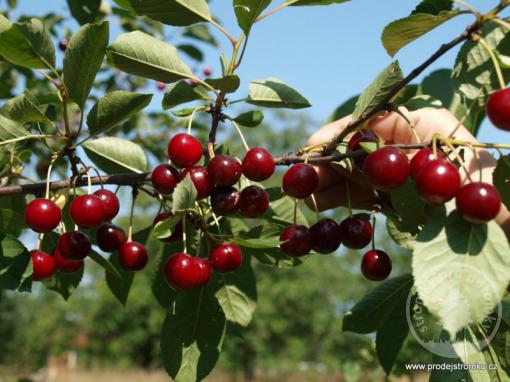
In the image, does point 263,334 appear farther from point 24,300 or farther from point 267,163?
point 267,163

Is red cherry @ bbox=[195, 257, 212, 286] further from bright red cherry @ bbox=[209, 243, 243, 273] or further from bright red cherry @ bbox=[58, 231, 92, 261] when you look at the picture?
bright red cherry @ bbox=[58, 231, 92, 261]

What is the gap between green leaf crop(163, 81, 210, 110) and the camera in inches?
54.6

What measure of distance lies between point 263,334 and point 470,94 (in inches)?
1142

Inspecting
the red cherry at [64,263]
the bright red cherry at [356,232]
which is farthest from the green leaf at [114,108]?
the bright red cherry at [356,232]

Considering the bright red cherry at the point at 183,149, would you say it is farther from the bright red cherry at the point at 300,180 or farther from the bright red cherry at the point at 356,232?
the bright red cherry at the point at 356,232

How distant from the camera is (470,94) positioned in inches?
44.8

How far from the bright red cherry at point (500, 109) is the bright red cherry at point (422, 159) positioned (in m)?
0.13

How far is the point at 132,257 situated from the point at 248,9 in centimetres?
75

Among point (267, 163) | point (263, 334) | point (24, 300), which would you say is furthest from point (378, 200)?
point (24, 300)

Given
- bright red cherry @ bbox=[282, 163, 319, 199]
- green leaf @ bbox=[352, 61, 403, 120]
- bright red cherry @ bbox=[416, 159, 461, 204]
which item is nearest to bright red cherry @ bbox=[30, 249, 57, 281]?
bright red cherry @ bbox=[282, 163, 319, 199]

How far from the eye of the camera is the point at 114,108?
1.49 metres

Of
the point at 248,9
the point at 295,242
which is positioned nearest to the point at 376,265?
the point at 295,242

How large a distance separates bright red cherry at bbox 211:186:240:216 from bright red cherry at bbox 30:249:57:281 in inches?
22.2

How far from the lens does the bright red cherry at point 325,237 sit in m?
1.38
